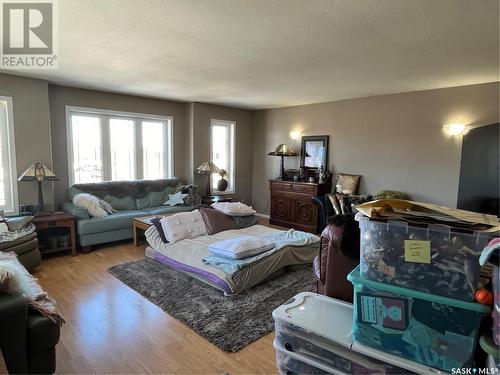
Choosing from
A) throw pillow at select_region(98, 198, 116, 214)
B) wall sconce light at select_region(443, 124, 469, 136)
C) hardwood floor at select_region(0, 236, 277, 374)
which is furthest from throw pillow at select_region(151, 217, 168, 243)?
wall sconce light at select_region(443, 124, 469, 136)

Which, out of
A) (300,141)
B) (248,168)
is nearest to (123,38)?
(300,141)

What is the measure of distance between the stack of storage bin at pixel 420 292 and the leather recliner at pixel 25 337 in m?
1.65

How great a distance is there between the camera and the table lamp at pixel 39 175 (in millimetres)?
3836

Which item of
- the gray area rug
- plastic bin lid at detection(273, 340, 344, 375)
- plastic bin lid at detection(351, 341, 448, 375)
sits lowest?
the gray area rug

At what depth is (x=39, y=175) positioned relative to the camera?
12.7 feet

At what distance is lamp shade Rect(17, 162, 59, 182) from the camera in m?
3.83

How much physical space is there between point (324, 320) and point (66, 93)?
4.82 meters

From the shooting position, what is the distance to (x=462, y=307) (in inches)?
44.5

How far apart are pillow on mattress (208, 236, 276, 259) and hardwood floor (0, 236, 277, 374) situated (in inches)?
31.0

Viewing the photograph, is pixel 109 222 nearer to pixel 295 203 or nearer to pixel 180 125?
pixel 180 125

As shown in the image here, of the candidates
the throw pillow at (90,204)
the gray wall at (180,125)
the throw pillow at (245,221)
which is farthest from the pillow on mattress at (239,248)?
the gray wall at (180,125)

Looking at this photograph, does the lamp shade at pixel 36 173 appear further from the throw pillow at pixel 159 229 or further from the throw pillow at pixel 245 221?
the throw pillow at pixel 245 221
